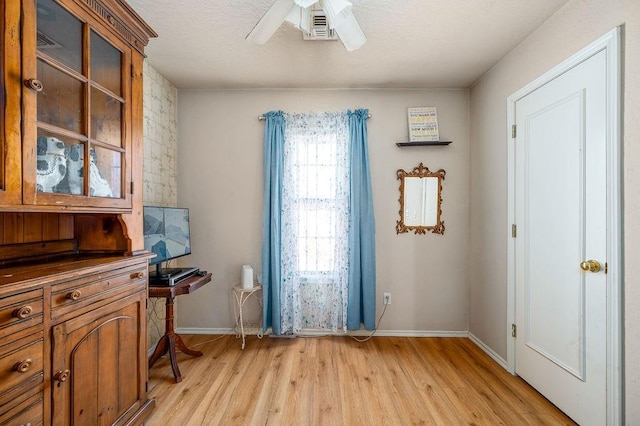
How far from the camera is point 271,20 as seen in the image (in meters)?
1.66

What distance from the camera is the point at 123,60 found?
5.43 ft

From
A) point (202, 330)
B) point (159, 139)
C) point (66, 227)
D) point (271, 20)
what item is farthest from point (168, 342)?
point (271, 20)

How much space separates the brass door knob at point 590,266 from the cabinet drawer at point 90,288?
2.55 metres

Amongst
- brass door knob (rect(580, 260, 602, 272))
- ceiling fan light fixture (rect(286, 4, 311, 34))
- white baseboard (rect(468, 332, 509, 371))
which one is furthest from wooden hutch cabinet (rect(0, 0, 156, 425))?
white baseboard (rect(468, 332, 509, 371))

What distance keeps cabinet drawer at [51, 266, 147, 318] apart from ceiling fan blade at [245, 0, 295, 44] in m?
1.51

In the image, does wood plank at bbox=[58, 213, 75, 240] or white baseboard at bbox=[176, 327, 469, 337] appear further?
white baseboard at bbox=[176, 327, 469, 337]

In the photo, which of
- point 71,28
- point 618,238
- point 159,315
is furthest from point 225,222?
point 618,238

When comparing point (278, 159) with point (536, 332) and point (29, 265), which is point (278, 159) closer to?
point (29, 265)

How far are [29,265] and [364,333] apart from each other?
269 cm

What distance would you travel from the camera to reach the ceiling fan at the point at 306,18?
1551mm

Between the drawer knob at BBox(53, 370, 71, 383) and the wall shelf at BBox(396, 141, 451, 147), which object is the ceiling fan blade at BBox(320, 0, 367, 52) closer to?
the wall shelf at BBox(396, 141, 451, 147)

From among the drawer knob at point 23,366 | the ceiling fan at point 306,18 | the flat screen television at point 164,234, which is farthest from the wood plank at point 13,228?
the ceiling fan at point 306,18

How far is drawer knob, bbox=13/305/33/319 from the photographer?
1078 mm

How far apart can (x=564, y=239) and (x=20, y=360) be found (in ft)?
9.05
